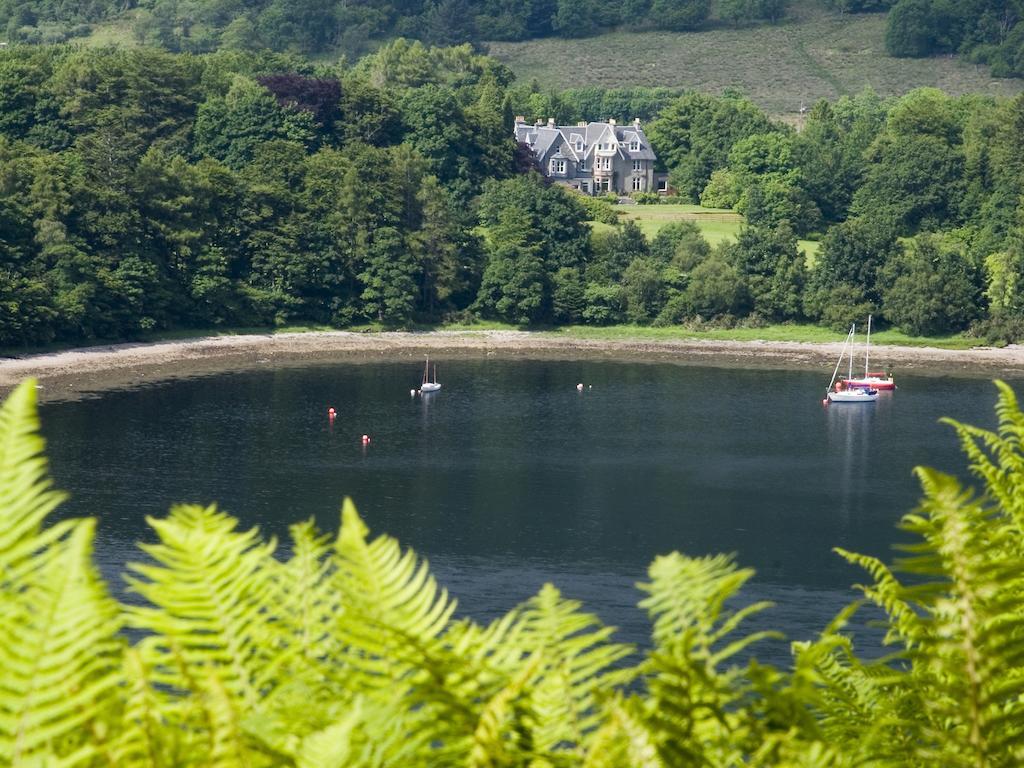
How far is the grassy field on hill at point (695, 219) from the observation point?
112062 mm

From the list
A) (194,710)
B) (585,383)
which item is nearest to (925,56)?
(585,383)

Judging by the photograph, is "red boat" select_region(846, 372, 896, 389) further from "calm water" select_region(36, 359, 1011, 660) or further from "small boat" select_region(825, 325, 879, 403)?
"calm water" select_region(36, 359, 1011, 660)

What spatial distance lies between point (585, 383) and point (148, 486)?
31743 millimetres

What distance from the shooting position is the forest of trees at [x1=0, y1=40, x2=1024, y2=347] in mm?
89250

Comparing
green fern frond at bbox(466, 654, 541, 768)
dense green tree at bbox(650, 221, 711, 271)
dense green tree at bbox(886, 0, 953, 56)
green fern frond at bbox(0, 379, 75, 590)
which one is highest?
dense green tree at bbox(886, 0, 953, 56)

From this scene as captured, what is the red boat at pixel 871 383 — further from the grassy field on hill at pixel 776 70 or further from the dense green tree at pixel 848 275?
the grassy field on hill at pixel 776 70

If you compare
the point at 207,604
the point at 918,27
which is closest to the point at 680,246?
the point at 207,604

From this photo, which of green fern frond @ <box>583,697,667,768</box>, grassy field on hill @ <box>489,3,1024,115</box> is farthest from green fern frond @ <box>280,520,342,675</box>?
grassy field on hill @ <box>489,3,1024,115</box>

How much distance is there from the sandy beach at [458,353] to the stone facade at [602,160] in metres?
39.0

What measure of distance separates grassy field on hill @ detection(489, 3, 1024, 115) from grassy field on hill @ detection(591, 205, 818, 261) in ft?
189

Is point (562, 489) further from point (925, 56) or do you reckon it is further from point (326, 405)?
point (925, 56)

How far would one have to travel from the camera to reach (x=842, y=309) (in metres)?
96.9

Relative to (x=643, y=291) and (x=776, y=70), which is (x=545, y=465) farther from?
(x=776, y=70)

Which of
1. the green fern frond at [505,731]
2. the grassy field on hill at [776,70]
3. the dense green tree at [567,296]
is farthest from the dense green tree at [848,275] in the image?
the green fern frond at [505,731]
